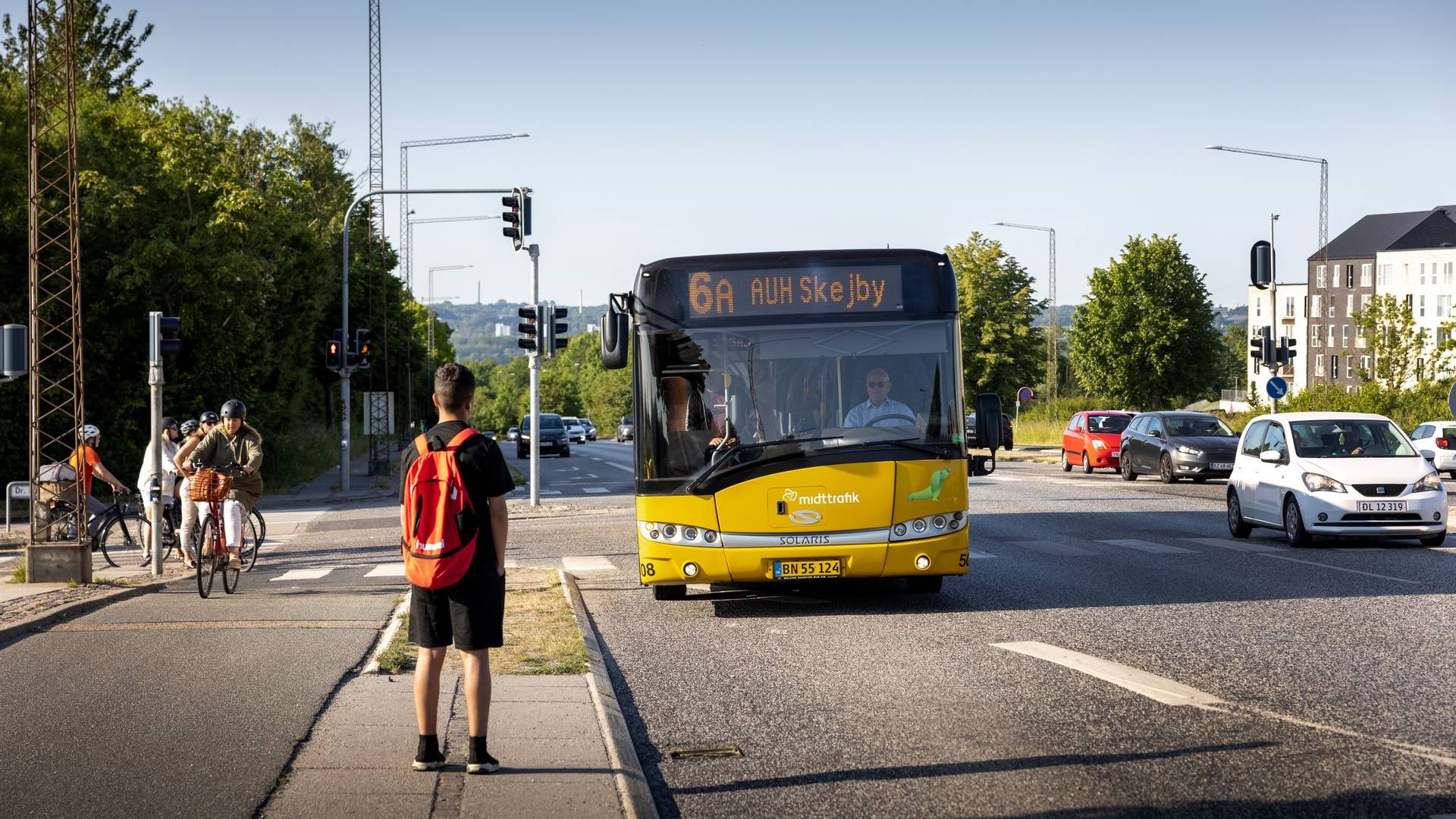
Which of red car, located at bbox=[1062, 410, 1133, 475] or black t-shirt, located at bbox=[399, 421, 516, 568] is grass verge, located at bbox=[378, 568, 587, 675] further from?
red car, located at bbox=[1062, 410, 1133, 475]

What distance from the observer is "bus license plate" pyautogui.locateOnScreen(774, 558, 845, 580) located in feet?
40.5

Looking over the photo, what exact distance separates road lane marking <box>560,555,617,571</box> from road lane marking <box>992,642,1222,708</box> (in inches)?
283

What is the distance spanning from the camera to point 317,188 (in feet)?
252

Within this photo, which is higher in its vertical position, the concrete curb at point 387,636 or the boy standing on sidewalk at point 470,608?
the boy standing on sidewalk at point 470,608

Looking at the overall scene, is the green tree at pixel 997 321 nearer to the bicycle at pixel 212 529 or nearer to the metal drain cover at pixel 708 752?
the bicycle at pixel 212 529

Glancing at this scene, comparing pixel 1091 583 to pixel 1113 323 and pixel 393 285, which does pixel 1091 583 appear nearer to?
pixel 1113 323

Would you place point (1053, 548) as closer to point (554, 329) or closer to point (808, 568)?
point (808, 568)

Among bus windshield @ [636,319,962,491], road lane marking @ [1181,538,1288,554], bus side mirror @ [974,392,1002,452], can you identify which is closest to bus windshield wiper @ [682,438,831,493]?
bus windshield @ [636,319,962,491]

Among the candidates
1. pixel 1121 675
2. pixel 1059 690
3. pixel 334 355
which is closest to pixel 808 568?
pixel 1121 675

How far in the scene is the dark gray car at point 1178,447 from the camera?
3341cm

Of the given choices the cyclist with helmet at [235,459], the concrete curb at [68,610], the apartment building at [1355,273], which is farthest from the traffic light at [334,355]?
the apartment building at [1355,273]

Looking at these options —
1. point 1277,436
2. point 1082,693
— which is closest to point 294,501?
point 1277,436

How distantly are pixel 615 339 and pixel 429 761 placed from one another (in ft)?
20.5

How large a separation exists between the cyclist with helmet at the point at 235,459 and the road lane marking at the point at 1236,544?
10646 millimetres
